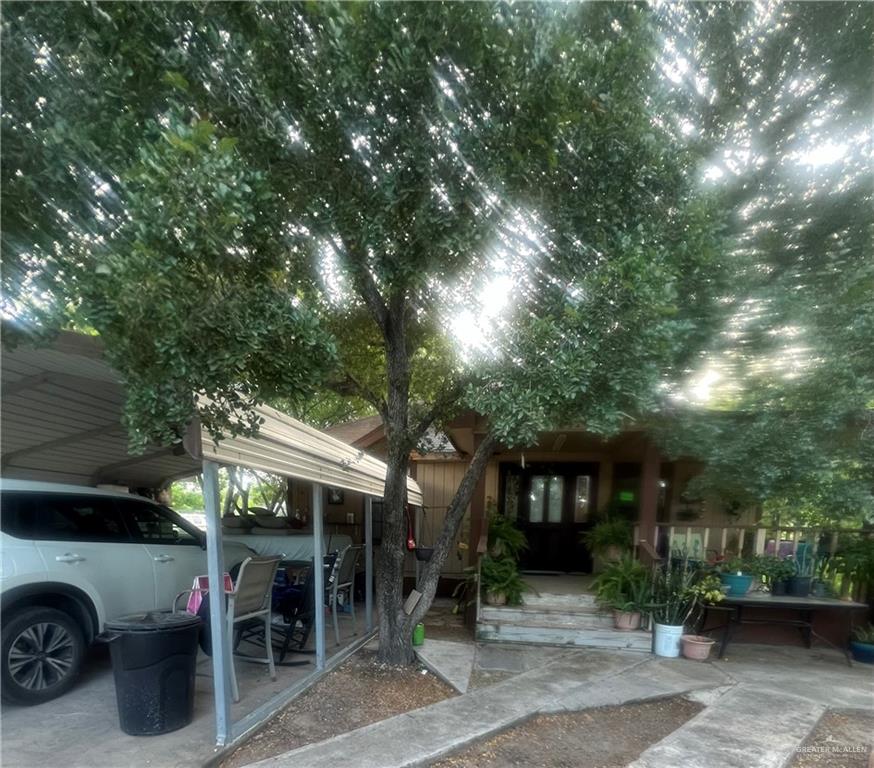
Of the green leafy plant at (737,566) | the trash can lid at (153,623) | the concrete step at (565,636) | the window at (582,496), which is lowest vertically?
the concrete step at (565,636)

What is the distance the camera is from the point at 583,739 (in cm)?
417

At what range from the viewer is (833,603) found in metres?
6.61

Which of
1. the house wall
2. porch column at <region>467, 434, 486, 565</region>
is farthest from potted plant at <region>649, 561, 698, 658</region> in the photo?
the house wall

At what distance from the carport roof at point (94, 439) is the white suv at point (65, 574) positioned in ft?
2.89

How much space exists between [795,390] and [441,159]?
3.54 meters

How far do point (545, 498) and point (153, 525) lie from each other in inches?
253

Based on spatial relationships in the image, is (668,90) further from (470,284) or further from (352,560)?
(352,560)

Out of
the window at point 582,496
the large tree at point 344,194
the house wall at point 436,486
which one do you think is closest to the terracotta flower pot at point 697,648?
the large tree at point 344,194

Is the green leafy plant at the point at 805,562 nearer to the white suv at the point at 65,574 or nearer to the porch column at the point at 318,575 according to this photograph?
the porch column at the point at 318,575

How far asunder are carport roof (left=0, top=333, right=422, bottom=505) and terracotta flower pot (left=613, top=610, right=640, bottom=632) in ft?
10.7

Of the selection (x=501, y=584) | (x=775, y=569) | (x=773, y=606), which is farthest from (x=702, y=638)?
(x=501, y=584)

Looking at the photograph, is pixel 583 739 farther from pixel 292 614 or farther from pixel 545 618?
pixel 292 614

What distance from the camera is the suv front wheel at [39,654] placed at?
4.04 metres

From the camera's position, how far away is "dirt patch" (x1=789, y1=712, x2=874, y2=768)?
Answer: 3.87 metres
